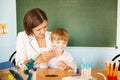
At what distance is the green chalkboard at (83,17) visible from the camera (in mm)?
3016

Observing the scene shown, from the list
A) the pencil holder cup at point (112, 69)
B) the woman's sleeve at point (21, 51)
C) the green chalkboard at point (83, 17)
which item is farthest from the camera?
the green chalkboard at point (83, 17)

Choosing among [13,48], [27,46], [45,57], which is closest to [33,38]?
[27,46]

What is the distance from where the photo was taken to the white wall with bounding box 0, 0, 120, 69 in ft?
10.2

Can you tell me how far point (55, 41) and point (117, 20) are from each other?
3.83 ft

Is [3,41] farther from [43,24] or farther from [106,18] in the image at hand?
[106,18]

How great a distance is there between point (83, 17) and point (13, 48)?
43.8 inches

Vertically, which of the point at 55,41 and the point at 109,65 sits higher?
the point at 55,41

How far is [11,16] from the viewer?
3.11 metres

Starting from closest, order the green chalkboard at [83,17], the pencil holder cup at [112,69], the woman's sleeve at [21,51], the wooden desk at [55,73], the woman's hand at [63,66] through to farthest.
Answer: the pencil holder cup at [112,69], the wooden desk at [55,73], the woman's hand at [63,66], the woman's sleeve at [21,51], the green chalkboard at [83,17]

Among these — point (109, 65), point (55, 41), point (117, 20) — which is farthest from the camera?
point (117, 20)

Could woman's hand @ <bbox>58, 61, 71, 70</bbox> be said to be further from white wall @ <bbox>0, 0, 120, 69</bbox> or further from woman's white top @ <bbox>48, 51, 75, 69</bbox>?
white wall @ <bbox>0, 0, 120, 69</bbox>

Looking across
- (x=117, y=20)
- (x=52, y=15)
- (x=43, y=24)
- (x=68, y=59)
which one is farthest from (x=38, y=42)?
(x=117, y=20)

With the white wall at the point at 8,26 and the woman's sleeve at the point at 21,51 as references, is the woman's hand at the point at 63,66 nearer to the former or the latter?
the woman's sleeve at the point at 21,51

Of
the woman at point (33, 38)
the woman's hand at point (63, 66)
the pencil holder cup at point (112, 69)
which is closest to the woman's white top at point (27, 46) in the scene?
the woman at point (33, 38)
